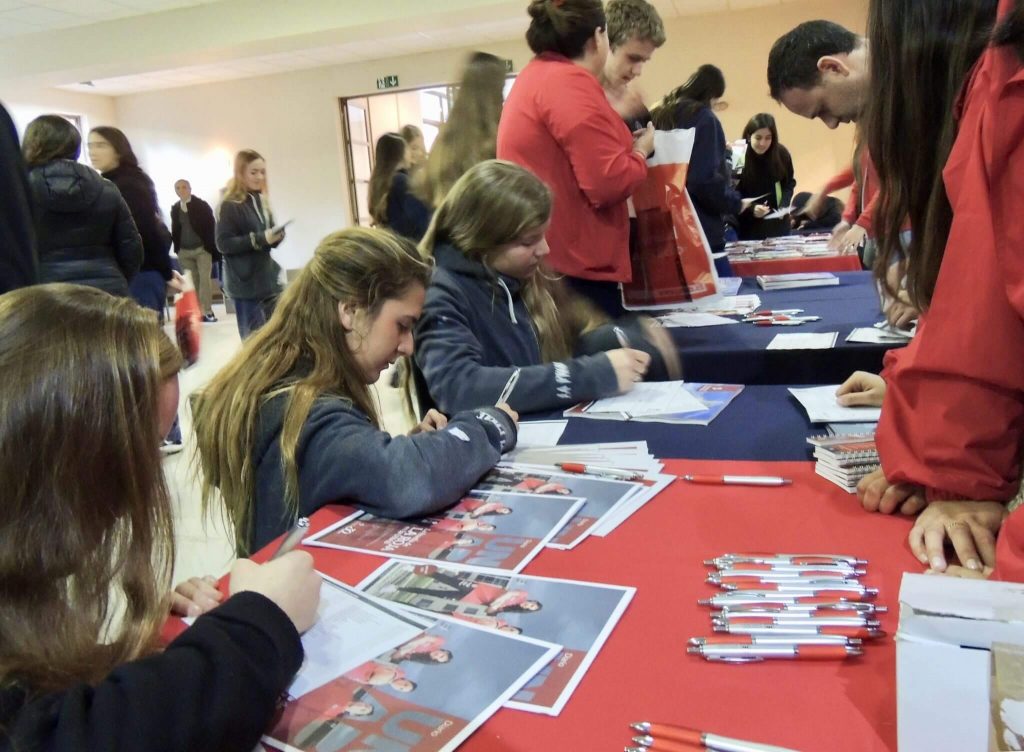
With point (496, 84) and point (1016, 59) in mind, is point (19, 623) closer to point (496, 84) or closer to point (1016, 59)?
point (1016, 59)

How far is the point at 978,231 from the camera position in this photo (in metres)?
0.78

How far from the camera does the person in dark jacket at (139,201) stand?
10.9ft

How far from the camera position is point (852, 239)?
2.93 meters

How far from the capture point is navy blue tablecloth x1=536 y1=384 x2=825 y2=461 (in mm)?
1216

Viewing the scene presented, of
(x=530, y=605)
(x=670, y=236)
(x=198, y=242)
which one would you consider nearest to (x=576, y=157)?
(x=670, y=236)

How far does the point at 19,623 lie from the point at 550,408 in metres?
1.04

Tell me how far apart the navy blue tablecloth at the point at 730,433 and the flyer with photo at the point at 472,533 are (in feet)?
0.98

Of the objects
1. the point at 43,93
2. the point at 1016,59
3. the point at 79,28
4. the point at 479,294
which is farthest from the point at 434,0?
the point at 43,93

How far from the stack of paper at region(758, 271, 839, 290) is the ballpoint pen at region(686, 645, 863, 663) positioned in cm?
210

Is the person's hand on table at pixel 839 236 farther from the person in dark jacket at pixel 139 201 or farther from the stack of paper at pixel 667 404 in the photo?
the person in dark jacket at pixel 139 201

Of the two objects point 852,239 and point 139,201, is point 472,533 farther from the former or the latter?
point 139,201

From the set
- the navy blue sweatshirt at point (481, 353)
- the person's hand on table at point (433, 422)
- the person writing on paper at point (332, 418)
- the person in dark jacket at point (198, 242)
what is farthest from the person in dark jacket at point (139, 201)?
the person in dark jacket at point (198, 242)

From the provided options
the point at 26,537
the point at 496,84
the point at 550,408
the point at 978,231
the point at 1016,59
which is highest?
the point at 496,84

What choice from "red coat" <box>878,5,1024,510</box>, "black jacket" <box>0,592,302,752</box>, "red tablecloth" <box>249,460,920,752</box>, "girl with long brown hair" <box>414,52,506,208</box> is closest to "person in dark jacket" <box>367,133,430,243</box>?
"girl with long brown hair" <box>414,52,506,208</box>
